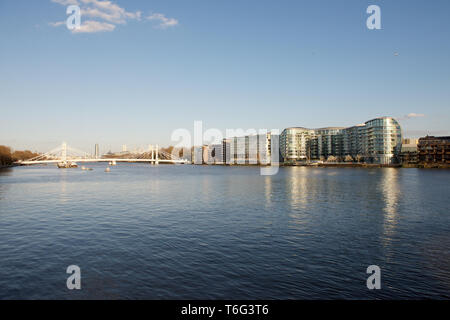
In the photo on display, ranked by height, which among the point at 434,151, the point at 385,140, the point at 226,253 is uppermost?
the point at 385,140

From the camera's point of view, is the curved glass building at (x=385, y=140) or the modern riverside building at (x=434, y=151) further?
the curved glass building at (x=385, y=140)

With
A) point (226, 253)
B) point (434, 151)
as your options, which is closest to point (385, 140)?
point (434, 151)

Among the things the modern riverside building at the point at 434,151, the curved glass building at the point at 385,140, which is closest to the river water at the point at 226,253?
the modern riverside building at the point at 434,151

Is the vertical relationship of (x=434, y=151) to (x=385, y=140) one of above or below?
below

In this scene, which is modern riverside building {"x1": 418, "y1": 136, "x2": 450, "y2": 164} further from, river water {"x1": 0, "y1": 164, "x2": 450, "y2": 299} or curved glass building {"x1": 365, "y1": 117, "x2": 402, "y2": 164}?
river water {"x1": 0, "y1": 164, "x2": 450, "y2": 299}

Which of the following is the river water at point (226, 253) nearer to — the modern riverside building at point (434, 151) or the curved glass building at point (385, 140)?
the modern riverside building at point (434, 151)

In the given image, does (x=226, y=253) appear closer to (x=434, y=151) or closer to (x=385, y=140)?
(x=434, y=151)

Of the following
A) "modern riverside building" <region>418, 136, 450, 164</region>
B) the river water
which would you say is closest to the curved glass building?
"modern riverside building" <region>418, 136, 450, 164</region>

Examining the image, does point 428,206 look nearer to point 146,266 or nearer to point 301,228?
point 301,228

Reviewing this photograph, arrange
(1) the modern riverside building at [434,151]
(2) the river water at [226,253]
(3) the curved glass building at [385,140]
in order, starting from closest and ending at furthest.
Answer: (2) the river water at [226,253] < (1) the modern riverside building at [434,151] < (3) the curved glass building at [385,140]

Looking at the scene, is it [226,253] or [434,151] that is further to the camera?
[434,151]

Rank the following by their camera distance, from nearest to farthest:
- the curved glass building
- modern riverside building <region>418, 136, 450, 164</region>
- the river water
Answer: the river water < modern riverside building <region>418, 136, 450, 164</region> < the curved glass building

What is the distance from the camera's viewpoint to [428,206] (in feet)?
114
